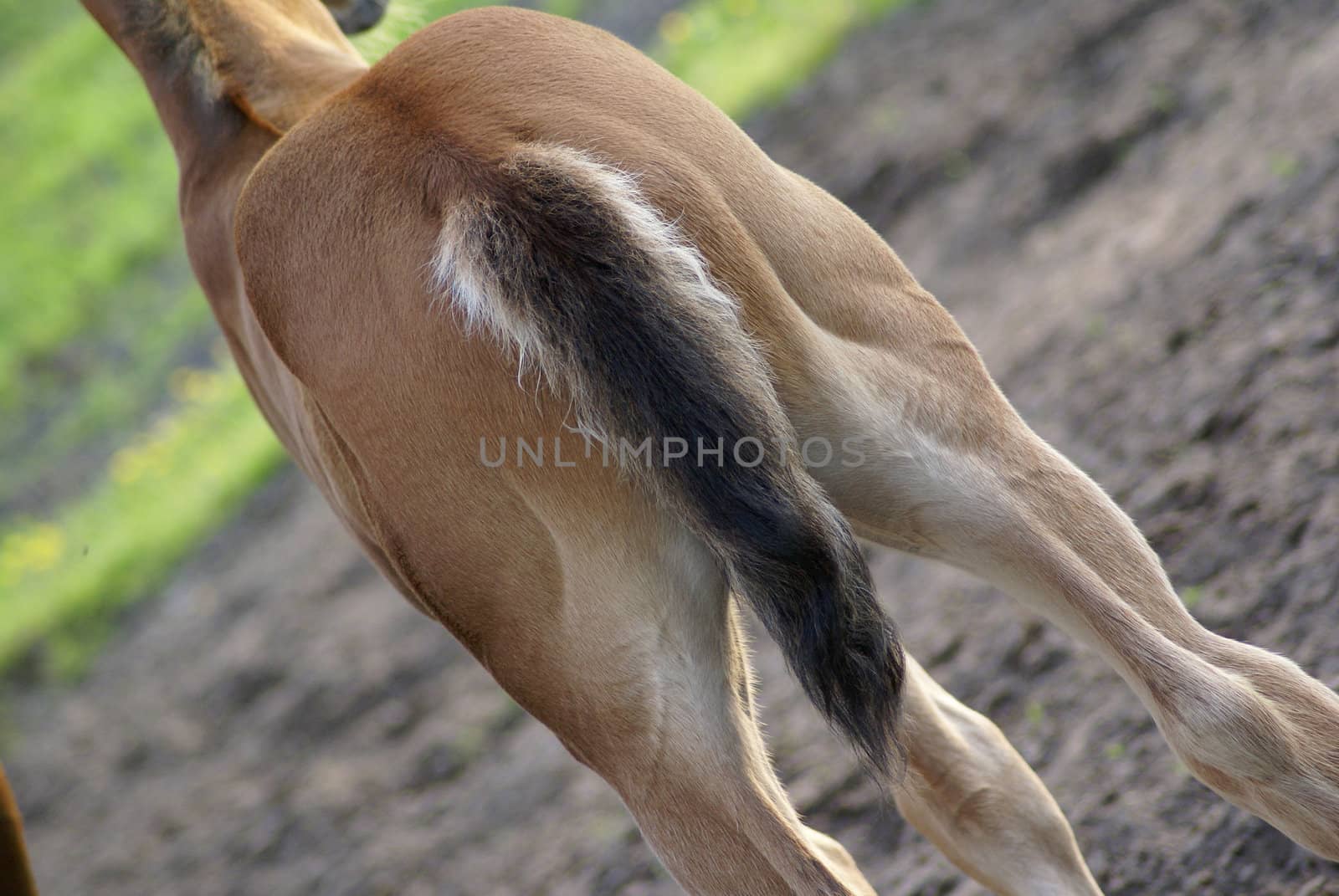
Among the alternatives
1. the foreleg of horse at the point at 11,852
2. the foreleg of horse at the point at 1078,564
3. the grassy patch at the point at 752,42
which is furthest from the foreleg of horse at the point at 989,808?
the grassy patch at the point at 752,42

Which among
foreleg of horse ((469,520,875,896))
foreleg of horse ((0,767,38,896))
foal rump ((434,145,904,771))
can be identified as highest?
foal rump ((434,145,904,771))

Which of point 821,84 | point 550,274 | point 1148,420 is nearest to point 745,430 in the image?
point 550,274

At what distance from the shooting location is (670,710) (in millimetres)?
1566

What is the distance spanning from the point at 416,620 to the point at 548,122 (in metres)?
4.68

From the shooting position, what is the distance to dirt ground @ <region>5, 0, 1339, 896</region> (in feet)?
10.2

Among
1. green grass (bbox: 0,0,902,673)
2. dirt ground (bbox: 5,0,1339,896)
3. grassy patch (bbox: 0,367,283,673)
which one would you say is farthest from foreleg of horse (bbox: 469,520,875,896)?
grassy patch (bbox: 0,367,283,673)

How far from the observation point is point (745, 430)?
1.52 m

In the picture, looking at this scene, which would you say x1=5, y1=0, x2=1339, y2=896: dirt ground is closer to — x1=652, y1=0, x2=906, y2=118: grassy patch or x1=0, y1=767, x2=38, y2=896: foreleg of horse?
x1=652, y1=0, x2=906, y2=118: grassy patch

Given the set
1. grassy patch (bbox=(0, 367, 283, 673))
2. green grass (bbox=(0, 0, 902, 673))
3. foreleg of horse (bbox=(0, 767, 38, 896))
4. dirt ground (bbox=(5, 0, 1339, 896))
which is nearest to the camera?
foreleg of horse (bbox=(0, 767, 38, 896))

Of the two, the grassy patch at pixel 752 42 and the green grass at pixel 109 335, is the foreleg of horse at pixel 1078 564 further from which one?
the grassy patch at pixel 752 42

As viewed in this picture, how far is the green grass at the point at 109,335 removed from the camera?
27.4 feet

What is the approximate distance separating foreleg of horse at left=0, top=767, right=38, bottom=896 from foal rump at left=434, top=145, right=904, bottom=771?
1.65 meters

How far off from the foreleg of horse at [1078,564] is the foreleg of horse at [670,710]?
0.28 meters

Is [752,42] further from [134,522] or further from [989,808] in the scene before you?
[989,808]
